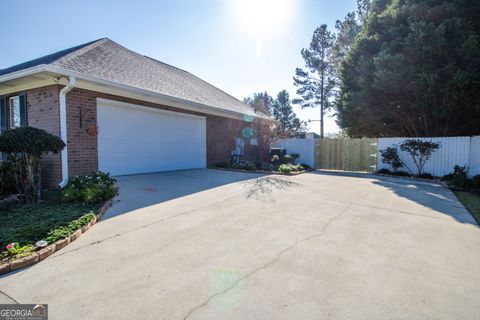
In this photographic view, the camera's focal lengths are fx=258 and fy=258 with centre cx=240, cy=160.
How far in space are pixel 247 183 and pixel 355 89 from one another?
10.4 meters

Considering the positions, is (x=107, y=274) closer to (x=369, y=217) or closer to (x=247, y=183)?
(x=369, y=217)

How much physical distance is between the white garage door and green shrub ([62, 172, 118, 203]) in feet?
7.39

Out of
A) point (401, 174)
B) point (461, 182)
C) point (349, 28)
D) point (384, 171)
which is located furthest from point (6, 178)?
point (349, 28)

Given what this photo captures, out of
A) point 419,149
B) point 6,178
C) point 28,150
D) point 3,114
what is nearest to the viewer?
point 28,150

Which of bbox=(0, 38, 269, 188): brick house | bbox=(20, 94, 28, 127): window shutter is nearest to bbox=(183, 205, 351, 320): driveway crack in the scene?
bbox=(0, 38, 269, 188): brick house

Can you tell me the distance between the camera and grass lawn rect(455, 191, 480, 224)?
5336mm

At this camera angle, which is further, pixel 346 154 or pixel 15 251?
pixel 346 154

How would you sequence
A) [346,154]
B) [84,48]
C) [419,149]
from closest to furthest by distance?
[84,48], [419,149], [346,154]

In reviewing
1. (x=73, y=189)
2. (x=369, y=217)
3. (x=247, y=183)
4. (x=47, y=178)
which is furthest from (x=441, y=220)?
(x=47, y=178)

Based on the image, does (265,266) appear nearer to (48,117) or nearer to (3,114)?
(48,117)

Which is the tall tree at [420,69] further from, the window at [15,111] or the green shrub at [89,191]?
the window at [15,111]

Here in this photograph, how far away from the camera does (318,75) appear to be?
86.4ft

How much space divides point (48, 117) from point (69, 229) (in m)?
4.65

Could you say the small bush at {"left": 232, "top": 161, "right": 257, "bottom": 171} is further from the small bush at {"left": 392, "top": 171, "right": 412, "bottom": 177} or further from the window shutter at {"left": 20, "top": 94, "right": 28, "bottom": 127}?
the window shutter at {"left": 20, "top": 94, "right": 28, "bottom": 127}
